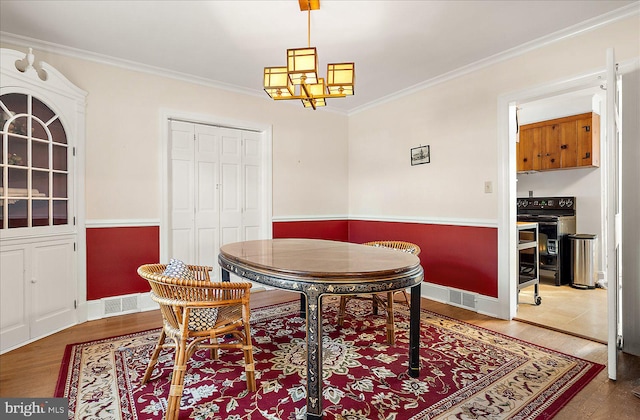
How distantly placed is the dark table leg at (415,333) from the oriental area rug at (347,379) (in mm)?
64

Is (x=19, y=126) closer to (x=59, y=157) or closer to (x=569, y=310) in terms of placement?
(x=59, y=157)

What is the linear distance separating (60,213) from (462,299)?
4.14 meters

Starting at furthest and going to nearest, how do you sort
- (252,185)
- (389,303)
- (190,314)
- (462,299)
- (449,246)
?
(252,185) → (449,246) → (462,299) → (389,303) → (190,314)

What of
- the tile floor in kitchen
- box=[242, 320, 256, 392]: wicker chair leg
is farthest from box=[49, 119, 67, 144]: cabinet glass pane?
the tile floor in kitchen

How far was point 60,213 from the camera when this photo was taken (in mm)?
3035

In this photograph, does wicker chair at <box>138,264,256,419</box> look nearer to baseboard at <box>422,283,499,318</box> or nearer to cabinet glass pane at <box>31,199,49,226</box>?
cabinet glass pane at <box>31,199,49,226</box>

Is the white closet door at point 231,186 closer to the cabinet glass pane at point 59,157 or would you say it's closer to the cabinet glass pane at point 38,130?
the cabinet glass pane at point 59,157

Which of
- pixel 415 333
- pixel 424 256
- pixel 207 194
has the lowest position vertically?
pixel 415 333

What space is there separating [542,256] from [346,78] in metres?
4.21

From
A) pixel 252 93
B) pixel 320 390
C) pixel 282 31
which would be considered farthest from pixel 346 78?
pixel 252 93

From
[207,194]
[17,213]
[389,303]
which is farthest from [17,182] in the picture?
[389,303]

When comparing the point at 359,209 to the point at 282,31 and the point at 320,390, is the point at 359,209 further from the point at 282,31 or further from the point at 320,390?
the point at 320,390

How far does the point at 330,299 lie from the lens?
12.7 feet

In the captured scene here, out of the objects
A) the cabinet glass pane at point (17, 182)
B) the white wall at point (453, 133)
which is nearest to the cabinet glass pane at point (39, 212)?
the cabinet glass pane at point (17, 182)
